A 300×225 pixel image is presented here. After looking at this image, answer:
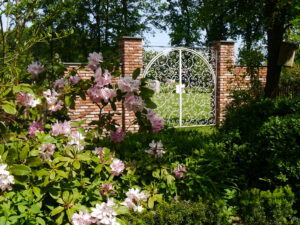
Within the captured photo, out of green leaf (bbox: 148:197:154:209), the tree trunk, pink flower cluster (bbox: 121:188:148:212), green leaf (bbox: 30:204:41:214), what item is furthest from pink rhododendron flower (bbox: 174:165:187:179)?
the tree trunk

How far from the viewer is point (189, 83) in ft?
31.8

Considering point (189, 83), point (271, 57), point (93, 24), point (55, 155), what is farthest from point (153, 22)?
point (55, 155)

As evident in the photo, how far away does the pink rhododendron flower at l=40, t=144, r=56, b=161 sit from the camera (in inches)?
85.5

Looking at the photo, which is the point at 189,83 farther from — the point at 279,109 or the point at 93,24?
the point at 93,24

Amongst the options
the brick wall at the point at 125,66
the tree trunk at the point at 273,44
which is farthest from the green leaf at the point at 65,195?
the tree trunk at the point at 273,44

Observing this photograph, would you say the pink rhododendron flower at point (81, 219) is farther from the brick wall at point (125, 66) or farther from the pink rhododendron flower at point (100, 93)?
the brick wall at point (125, 66)

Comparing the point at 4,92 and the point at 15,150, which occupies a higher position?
the point at 4,92

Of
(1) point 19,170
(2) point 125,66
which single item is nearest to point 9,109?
(1) point 19,170

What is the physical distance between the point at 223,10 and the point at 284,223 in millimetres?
7523

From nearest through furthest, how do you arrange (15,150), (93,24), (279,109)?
(15,150), (279,109), (93,24)

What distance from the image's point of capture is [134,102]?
2.35 metres

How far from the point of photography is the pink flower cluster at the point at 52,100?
2451 mm

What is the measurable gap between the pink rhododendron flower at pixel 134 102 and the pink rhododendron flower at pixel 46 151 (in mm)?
614

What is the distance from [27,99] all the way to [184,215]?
4.87 ft
